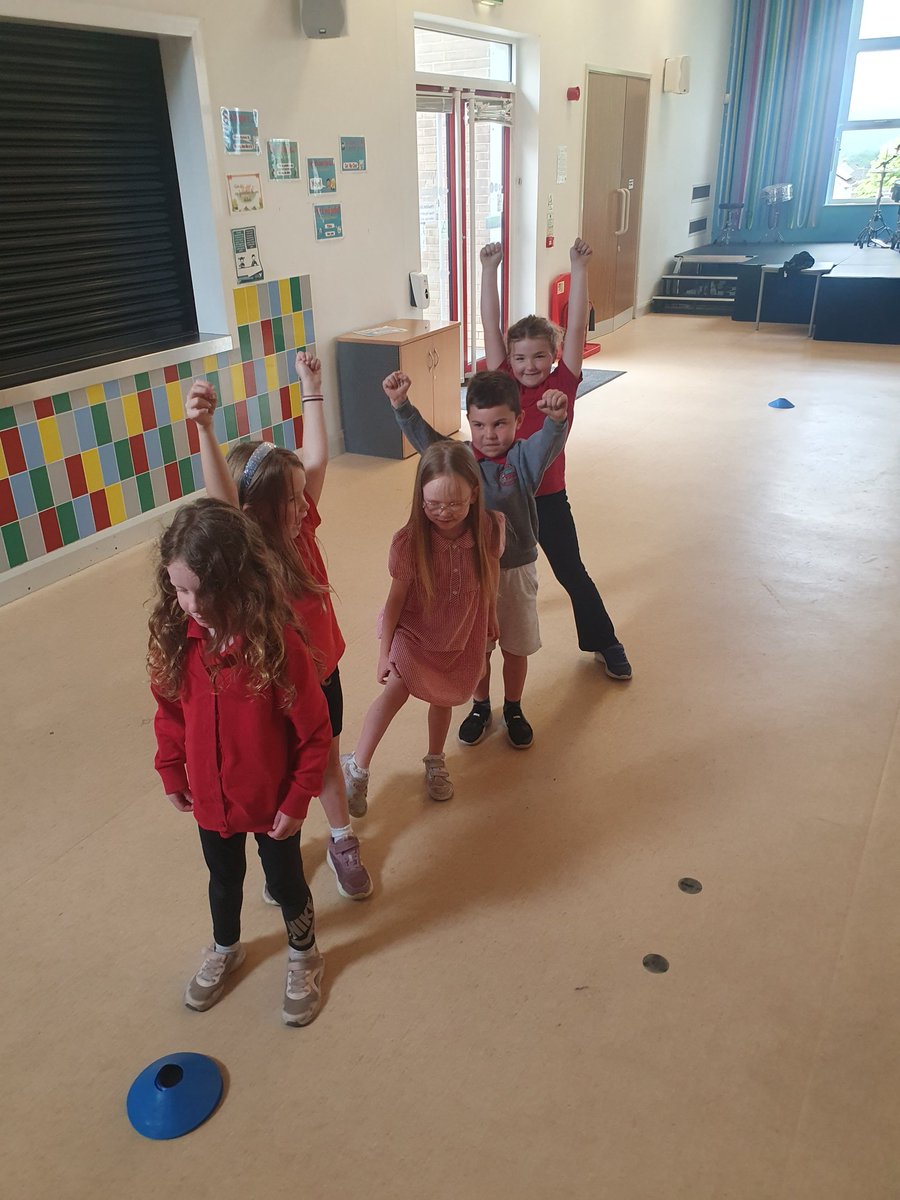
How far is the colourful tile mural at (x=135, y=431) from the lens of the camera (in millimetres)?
3244

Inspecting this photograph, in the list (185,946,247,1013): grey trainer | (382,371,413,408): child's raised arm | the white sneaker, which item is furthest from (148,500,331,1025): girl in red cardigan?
(382,371,413,408): child's raised arm

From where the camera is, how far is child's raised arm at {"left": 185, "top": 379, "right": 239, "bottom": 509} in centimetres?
168

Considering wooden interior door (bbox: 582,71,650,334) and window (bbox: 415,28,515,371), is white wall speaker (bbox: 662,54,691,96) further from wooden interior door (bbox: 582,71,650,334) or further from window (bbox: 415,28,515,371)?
window (bbox: 415,28,515,371)

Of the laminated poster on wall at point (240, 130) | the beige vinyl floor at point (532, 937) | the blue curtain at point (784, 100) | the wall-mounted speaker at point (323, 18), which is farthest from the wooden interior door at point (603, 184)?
the beige vinyl floor at point (532, 937)

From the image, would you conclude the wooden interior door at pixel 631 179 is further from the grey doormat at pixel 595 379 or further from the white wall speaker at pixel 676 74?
the grey doormat at pixel 595 379

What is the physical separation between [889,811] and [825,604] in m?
1.18

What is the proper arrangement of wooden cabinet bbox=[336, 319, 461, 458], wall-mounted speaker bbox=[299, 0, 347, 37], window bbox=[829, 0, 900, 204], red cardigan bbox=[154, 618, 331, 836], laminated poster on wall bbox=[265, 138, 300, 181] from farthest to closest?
window bbox=[829, 0, 900, 204], wooden cabinet bbox=[336, 319, 461, 458], laminated poster on wall bbox=[265, 138, 300, 181], wall-mounted speaker bbox=[299, 0, 347, 37], red cardigan bbox=[154, 618, 331, 836]

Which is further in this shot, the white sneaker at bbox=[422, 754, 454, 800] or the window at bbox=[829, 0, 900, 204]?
the window at bbox=[829, 0, 900, 204]

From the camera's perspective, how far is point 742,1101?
149cm

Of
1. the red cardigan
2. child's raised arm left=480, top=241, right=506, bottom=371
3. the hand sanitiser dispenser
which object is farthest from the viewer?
the hand sanitiser dispenser

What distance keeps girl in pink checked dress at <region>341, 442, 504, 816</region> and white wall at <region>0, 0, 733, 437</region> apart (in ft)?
7.80

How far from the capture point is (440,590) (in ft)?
6.44

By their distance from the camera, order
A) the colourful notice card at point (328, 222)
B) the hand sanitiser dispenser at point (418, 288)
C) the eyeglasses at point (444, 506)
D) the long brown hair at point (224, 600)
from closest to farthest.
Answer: the long brown hair at point (224, 600) → the eyeglasses at point (444, 506) → the colourful notice card at point (328, 222) → the hand sanitiser dispenser at point (418, 288)

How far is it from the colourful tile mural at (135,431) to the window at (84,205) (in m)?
0.15
